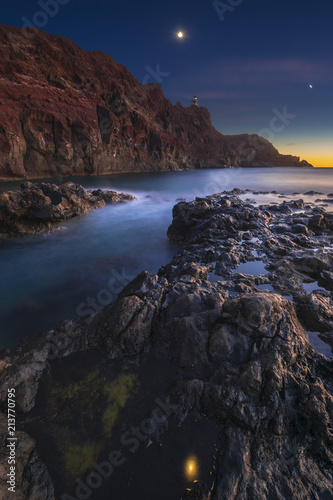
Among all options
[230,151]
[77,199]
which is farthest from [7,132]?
[230,151]

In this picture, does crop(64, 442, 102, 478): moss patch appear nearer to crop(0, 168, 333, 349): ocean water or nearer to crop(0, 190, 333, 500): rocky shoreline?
crop(0, 190, 333, 500): rocky shoreline

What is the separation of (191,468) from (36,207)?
37.0 ft

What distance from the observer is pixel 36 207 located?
1045cm

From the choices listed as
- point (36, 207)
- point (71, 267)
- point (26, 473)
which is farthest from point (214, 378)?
point (36, 207)

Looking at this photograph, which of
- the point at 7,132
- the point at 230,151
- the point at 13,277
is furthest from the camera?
the point at 230,151

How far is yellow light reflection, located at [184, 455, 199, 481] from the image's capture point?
2.24 m

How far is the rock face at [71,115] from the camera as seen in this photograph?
34.0 meters

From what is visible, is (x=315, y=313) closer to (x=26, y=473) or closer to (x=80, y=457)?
(x=80, y=457)

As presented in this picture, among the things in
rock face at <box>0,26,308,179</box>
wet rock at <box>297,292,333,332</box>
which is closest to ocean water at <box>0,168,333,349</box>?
wet rock at <box>297,292,333,332</box>

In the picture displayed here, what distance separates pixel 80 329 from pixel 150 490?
2.53 metres

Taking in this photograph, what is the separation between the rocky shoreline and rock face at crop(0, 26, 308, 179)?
3622 centimetres

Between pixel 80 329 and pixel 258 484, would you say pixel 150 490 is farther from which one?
pixel 80 329

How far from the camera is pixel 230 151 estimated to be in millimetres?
112562

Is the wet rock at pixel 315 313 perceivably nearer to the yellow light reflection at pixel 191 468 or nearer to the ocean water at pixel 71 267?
the yellow light reflection at pixel 191 468
